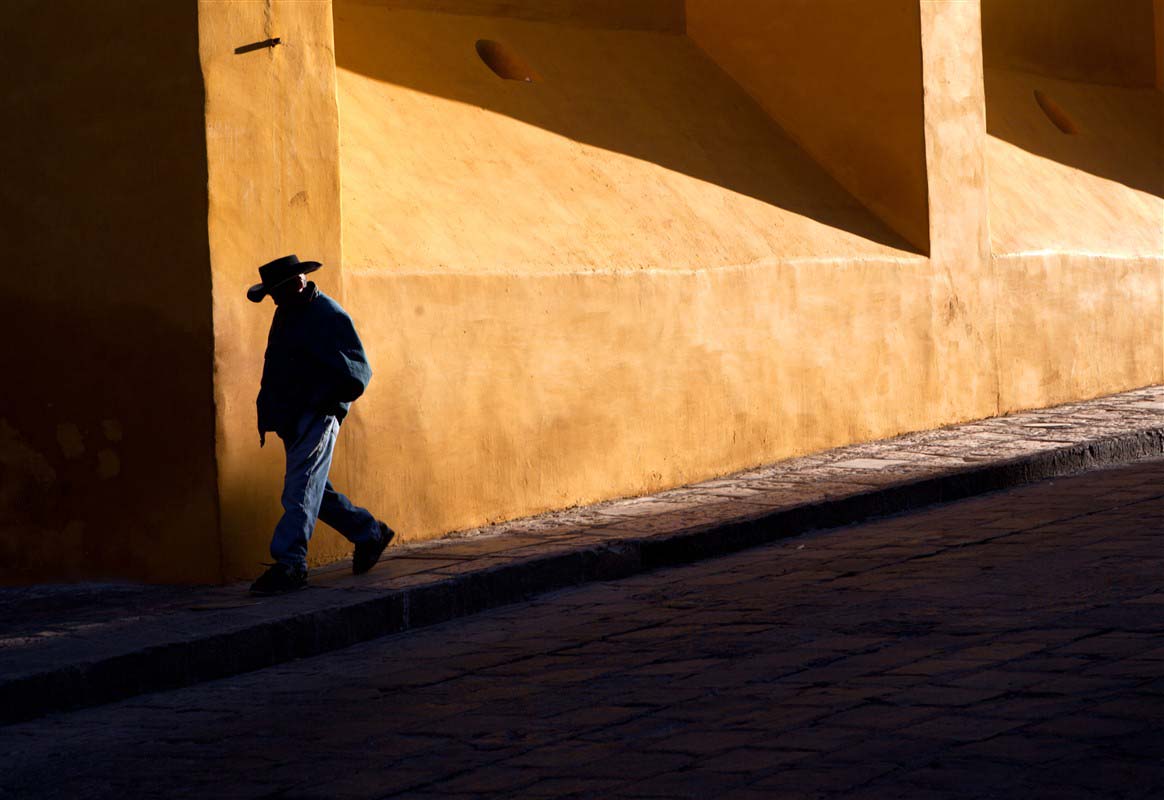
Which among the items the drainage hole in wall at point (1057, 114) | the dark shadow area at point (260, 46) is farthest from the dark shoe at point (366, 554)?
the drainage hole in wall at point (1057, 114)

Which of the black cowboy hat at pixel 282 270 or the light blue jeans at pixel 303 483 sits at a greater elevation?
the black cowboy hat at pixel 282 270

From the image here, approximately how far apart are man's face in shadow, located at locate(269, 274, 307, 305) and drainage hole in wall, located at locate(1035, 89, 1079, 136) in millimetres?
10439

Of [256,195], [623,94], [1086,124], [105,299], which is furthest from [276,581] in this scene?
[1086,124]

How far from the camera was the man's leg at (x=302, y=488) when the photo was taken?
7641mm

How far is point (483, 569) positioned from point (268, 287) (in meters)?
1.58

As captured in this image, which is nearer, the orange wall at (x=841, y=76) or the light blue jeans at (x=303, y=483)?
the light blue jeans at (x=303, y=483)

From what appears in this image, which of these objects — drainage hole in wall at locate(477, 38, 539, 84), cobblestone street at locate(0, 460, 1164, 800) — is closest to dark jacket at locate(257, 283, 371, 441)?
cobblestone street at locate(0, 460, 1164, 800)

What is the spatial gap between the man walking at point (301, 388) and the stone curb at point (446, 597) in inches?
16.6

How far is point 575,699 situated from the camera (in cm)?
573

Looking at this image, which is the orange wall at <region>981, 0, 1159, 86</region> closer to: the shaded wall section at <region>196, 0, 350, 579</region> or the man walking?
the shaded wall section at <region>196, 0, 350, 579</region>

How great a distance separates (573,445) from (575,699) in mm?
4120

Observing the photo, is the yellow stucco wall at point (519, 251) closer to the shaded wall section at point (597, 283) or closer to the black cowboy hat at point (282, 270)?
the shaded wall section at point (597, 283)

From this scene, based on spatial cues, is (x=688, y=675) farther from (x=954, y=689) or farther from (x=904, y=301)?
(x=904, y=301)

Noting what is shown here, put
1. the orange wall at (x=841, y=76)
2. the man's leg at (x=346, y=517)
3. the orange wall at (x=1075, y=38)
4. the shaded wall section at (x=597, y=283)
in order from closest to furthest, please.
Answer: the man's leg at (x=346, y=517) → the shaded wall section at (x=597, y=283) → the orange wall at (x=841, y=76) → the orange wall at (x=1075, y=38)
